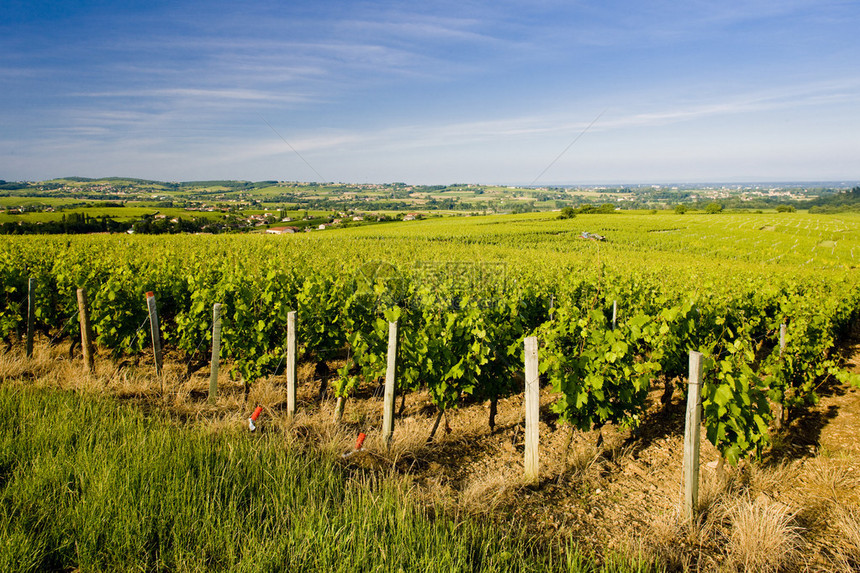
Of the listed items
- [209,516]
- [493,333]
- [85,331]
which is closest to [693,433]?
[493,333]

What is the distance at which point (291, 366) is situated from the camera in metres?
5.09

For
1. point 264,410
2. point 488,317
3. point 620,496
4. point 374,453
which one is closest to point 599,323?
point 488,317

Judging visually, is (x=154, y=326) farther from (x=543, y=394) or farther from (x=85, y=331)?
(x=543, y=394)

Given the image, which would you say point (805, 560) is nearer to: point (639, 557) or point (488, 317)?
point (639, 557)

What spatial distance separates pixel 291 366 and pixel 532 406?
3.01 meters

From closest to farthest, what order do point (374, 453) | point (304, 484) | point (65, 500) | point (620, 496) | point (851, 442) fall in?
point (65, 500)
point (304, 484)
point (620, 496)
point (374, 453)
point (851, 442)

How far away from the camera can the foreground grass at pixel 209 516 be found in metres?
2.40

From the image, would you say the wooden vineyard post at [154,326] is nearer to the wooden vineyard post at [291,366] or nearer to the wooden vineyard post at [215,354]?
the wooden vineyard post at [215,354]

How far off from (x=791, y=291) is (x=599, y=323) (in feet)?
21.9

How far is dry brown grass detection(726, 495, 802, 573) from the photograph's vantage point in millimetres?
2727

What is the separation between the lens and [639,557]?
2566mm

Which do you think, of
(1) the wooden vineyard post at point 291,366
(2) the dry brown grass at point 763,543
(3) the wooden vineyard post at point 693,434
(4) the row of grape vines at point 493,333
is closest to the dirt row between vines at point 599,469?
(2) the dry brown grass at point 763,543

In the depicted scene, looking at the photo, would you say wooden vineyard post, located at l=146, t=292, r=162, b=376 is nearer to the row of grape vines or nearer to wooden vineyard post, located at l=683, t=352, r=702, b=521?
the row of grape vines

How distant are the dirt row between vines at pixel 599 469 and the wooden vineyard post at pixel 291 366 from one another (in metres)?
0.24
